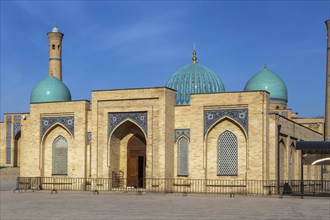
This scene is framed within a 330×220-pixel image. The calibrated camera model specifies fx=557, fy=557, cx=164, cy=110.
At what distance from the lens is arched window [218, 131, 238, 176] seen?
2706cm

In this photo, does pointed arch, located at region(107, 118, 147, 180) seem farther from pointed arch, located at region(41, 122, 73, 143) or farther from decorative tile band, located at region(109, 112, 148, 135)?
pointed arch, located at region(41, 122, 73, 143)

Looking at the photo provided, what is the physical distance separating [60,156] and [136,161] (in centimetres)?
432

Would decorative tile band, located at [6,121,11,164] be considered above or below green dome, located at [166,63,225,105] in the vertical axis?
below

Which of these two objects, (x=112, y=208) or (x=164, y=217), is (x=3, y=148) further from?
(x=164, y=217)

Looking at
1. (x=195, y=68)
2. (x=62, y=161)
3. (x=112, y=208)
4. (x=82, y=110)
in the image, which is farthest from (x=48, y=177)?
(x=112, y=208)

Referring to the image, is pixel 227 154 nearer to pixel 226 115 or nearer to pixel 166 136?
pixel 226 115

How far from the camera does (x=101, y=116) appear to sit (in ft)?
96.6

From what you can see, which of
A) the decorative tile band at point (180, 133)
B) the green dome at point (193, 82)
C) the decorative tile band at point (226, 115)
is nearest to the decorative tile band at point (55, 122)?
the decorative tile band at point (180, 133)

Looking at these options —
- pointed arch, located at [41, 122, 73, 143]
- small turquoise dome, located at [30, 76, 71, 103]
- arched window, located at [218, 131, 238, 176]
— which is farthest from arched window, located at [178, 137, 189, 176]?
small turquoise dome, located at [30, 76, 71, 103]

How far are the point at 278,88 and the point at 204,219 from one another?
101ft

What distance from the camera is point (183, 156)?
2812 cm

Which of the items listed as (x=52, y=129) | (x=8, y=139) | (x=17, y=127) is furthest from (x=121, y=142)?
(x=8, y=139)

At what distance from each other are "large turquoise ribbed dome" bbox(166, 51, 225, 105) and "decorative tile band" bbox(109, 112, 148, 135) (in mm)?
5373

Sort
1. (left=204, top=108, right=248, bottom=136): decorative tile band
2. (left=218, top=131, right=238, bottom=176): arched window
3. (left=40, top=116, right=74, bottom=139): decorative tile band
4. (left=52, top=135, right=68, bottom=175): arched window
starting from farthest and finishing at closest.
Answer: (left=52, top=135, right=68, bottom=175): arched window, (left=40, top=116, right=74, bottom=139): decorative tile band, (left=218, top=131, right=238, bottom=176): arched window, (left=204, top=108, right=248, bottom=136): decorative tile band
